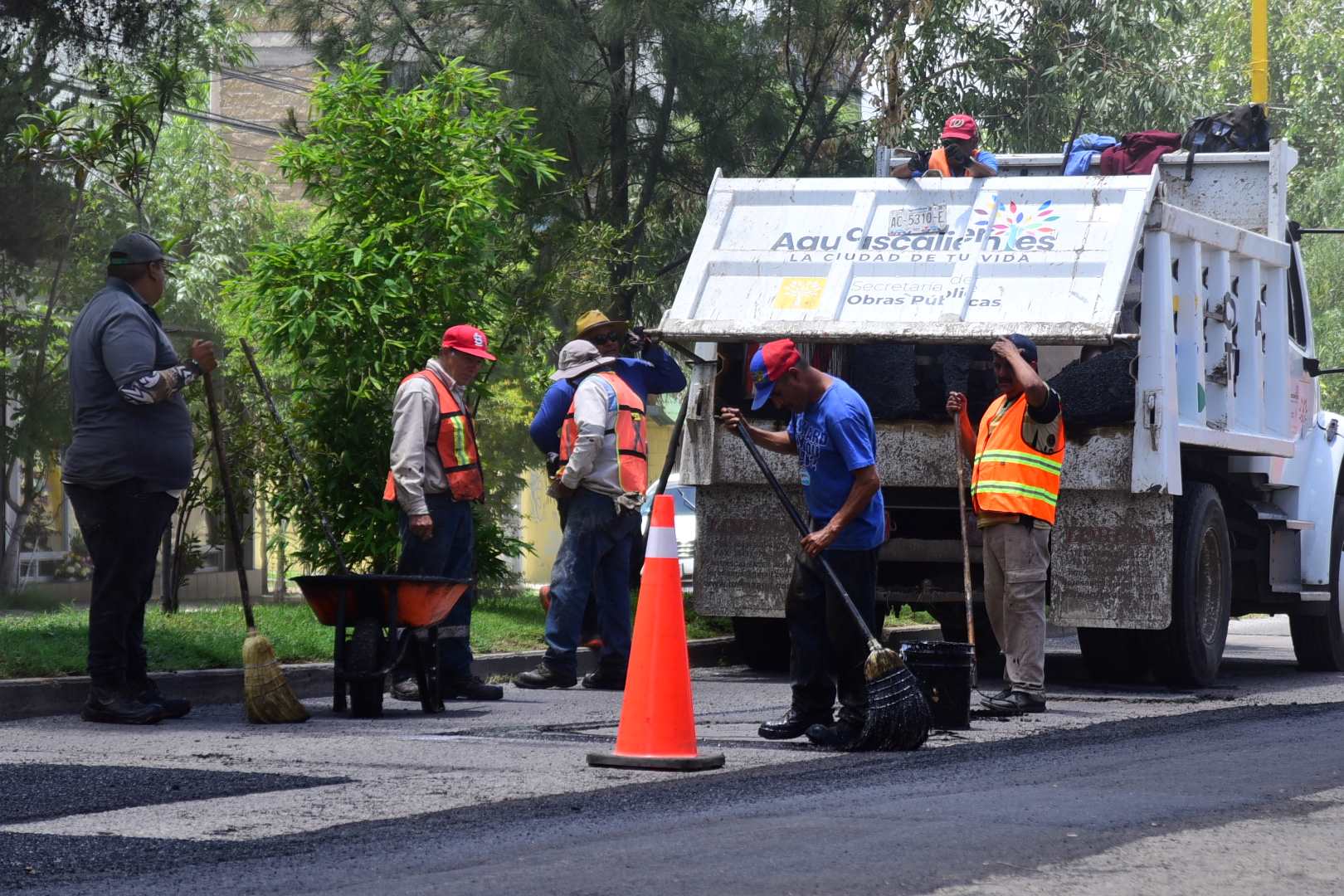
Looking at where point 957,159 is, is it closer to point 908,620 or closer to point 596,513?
point 596,513

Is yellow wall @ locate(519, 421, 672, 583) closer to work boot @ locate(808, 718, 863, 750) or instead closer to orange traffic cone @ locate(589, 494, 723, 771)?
work boot @ locate(808, 718, 863, 750)

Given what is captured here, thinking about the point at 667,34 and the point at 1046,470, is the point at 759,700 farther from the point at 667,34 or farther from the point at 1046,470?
the point at 667,34

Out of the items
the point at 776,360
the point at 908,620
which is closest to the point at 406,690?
the point at 776,360

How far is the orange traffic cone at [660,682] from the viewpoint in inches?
285

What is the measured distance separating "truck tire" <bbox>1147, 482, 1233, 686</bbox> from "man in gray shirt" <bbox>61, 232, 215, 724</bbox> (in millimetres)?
5220

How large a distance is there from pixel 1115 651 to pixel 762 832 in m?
6.22

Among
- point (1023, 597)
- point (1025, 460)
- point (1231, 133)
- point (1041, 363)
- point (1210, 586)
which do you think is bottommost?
point (1023, 597)

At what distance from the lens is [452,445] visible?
32.1 feet

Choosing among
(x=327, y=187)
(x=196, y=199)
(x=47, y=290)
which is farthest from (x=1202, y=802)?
(x=196, y=199)

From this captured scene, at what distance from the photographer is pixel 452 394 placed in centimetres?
986

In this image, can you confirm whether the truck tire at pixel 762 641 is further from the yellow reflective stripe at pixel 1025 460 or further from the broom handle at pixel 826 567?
the broom handle at pixel 826 567

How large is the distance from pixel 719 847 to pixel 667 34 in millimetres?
10151

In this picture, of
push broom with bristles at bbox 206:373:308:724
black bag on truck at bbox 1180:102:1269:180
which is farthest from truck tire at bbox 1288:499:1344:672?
push broom with bristles at bbox 206:373:308:724

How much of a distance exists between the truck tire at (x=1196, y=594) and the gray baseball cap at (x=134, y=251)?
5.43m
